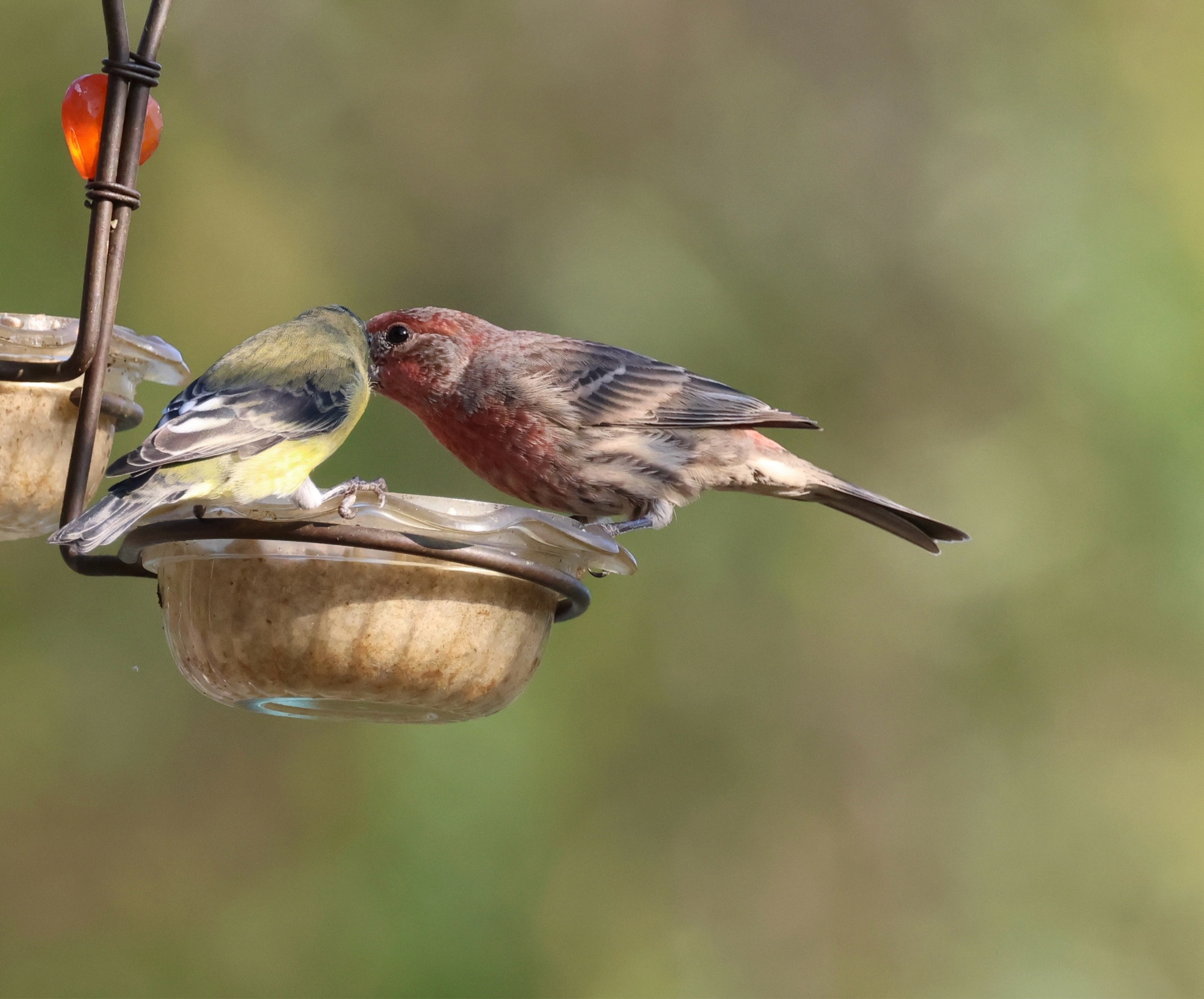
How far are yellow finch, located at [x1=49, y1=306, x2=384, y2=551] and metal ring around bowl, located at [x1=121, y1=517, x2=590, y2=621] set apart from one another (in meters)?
0.04

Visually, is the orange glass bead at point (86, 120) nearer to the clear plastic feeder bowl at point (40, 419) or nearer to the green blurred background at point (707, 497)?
the clear plastic feeder bowl at point (40, 419)

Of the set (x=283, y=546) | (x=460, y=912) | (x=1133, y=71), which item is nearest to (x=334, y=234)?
(x=460, y=912)

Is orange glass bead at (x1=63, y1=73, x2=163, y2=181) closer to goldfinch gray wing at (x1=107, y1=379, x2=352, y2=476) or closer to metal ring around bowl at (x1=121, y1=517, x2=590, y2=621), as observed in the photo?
goldfinch gray wing at (x1=107, y1=379, x2=352, y2=476)

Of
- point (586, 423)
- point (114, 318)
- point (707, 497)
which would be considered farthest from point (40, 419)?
point (707, 497)

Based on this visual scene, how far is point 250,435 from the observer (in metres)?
1.99

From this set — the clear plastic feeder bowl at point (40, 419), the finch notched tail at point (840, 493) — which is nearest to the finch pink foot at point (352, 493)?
the clear plastic feeder bowl at point (40, 419)

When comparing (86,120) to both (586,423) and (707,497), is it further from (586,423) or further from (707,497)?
(707,497)

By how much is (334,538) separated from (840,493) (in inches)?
71.0

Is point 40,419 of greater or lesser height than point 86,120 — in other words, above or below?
below

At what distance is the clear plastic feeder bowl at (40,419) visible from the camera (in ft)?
6.98

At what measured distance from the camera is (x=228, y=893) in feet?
17.2

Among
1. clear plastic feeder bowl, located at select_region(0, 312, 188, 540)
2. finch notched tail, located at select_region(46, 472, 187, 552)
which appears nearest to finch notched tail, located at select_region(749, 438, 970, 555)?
clear plastic feeder bowl, located at select_region(0, 312, 188, 540)

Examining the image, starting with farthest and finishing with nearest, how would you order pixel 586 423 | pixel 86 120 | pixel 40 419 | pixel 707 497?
pixel 707 497, pixel 586 423, pixel 40 419, pixel 86 120

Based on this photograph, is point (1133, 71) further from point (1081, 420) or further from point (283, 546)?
point (283, 546)
